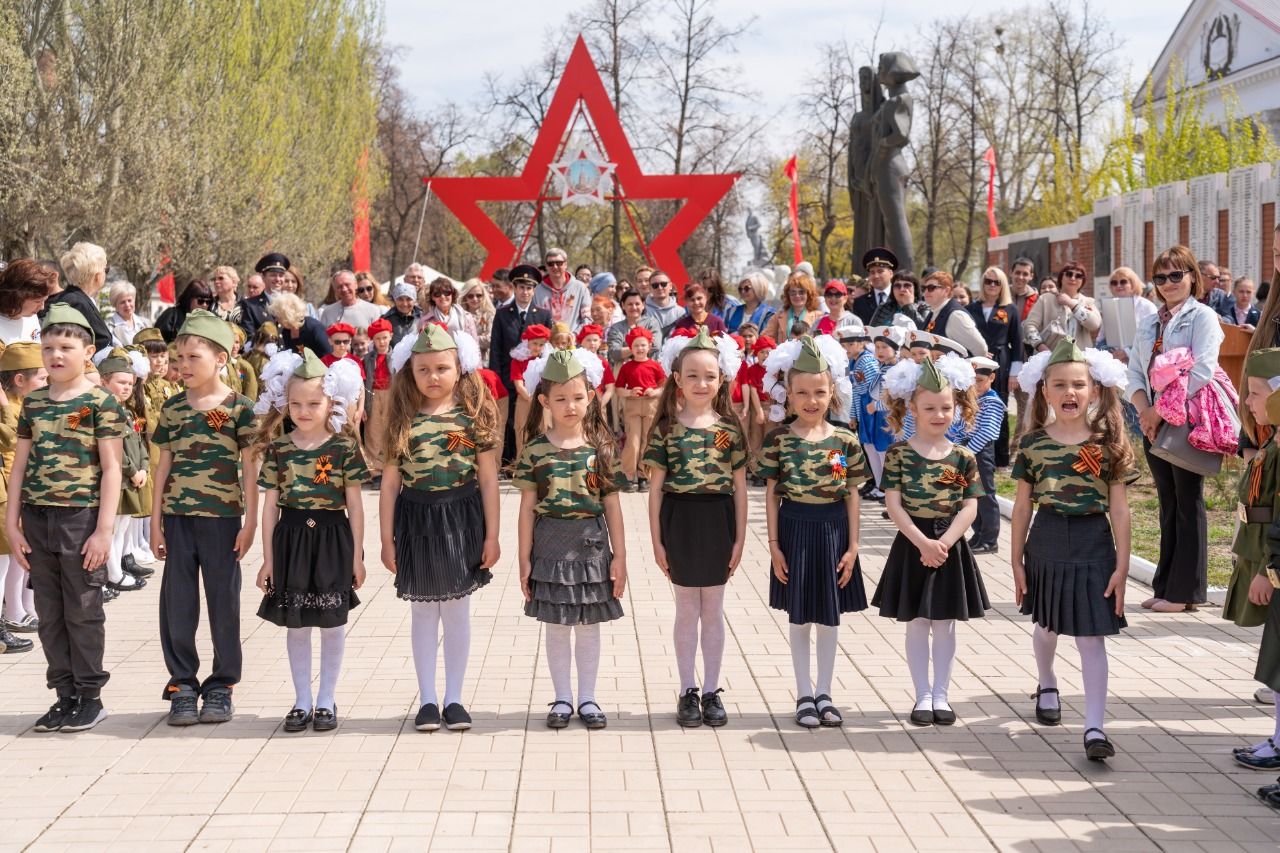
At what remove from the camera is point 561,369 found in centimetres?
536

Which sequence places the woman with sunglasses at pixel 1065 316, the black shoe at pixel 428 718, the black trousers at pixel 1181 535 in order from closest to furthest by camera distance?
the black shoe at pixel 428 718
the black trousers at pixel 1181 535
the woman with sunglasses at pixel 1065 316

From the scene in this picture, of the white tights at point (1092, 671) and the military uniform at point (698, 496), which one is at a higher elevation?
the military uniform at point (698, 496)

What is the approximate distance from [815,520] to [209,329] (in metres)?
2.63

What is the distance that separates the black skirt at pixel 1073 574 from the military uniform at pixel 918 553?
0.93ft

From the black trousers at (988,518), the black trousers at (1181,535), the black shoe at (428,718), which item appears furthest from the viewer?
the black trousers at (988,518)

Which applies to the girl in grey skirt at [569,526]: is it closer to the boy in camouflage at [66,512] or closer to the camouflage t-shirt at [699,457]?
the camouflage t-shirt at [699,457]

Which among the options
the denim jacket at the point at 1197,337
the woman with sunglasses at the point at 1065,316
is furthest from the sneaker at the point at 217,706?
the woman with sunglasses at the point at 1065,316

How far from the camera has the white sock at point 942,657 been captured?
18.0 feet

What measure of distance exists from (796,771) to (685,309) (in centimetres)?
905

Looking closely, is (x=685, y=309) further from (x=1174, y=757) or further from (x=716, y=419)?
(x=1174, y=757)

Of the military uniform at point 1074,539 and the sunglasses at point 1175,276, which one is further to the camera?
the sunglasses at point 1175,276

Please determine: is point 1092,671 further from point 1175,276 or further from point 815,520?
point 1175,276

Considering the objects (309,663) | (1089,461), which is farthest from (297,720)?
(1089,461)

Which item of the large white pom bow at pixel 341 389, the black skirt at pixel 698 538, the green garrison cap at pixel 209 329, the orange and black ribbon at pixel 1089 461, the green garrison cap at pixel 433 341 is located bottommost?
the black skirt at pixel 698 538
